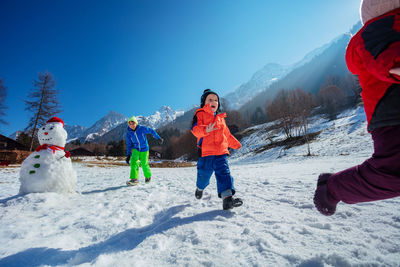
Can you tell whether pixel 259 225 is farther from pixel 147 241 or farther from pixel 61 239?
pixel 61 239

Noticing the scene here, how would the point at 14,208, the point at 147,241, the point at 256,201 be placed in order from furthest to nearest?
the point at 256,201
the point at 14,208
the point at 147,241

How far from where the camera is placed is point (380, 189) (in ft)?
3.61

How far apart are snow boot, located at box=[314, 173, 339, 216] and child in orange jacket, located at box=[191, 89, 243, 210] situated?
97 centimetres

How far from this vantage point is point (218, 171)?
2.40 metres

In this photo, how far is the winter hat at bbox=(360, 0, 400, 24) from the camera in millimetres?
979

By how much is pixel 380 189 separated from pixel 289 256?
2.46 feet

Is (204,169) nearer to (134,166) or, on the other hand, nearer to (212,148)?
(212,148)

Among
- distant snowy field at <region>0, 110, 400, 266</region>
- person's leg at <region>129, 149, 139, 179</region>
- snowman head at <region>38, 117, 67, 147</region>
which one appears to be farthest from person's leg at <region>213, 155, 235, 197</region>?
snowman head at <region>38, 117, 67, 147</region>

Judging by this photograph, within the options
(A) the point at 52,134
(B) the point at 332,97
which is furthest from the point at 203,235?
(B) the point at 332,97

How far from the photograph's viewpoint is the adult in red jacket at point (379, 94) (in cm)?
89

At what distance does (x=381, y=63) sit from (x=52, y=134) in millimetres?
4550

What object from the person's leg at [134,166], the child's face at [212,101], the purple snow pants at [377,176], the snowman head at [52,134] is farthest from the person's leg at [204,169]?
the snowman head at [52,134]

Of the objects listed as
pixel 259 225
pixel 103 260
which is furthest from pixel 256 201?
pixel 103 260

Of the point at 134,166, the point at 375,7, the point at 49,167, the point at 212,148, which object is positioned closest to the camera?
the point at 375,7
